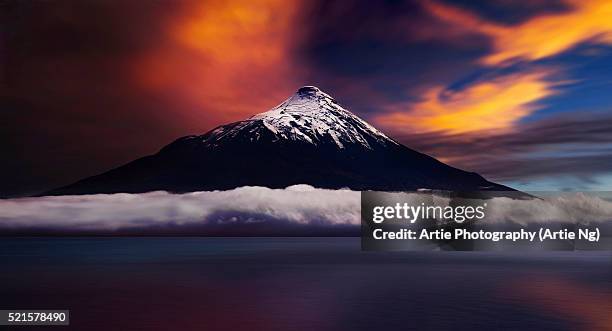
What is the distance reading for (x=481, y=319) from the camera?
41812 mm

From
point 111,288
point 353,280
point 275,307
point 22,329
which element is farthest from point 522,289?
point 22,329

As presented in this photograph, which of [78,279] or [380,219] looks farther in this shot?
[78,279]

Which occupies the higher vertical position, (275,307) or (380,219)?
(380,219)

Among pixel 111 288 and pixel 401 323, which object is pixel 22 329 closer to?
pixel 401 323

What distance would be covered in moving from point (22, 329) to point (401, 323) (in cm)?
2164
